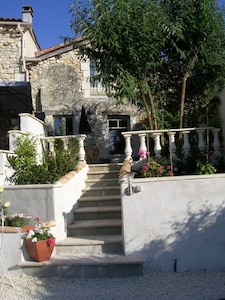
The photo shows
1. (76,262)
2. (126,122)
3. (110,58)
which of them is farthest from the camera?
(126,122)

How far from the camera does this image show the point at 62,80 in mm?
11422

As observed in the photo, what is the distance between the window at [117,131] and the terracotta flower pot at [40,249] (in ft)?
24.1

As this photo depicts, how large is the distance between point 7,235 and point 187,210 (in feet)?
9.42

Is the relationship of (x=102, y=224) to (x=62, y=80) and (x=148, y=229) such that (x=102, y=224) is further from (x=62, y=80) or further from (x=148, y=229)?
(x=62, y=80)

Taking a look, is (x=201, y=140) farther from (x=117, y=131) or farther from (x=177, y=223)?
(x=117, y=131)

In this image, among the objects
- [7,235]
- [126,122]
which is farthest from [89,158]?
[7,235]

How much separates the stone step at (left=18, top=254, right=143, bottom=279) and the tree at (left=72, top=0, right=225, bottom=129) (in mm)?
3514

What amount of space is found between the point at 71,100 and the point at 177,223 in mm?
7960

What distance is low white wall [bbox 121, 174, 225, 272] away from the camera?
4598 millimetres

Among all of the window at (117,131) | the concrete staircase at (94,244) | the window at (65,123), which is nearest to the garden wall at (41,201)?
the concrete staircase at (94,244)

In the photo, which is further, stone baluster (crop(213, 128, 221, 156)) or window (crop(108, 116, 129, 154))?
window (crop(108, 116, 129, 154))

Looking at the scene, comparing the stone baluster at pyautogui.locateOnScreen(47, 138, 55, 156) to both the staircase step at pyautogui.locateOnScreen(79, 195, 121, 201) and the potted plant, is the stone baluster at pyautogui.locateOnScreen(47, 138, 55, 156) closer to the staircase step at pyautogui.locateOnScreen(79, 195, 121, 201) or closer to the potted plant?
the staircase step at pyautogui.locateOnScreen(79, 195, 121, 201)

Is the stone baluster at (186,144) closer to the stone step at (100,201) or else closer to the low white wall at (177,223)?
the stone step at (100,201)

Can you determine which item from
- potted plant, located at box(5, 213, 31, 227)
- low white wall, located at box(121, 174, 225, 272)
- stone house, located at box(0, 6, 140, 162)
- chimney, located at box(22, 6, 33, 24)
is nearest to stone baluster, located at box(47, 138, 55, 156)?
potted plant, located at box(5, 213, 31, 227)
